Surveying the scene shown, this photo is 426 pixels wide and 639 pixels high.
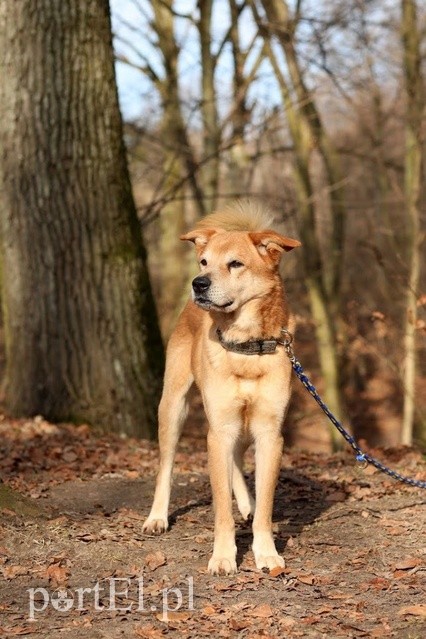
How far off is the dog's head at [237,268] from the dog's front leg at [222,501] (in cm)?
73

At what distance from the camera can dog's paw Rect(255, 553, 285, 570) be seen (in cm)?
486

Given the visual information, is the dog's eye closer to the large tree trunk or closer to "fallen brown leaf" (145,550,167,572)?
"fallen brown leaf" (145,550,167,572)

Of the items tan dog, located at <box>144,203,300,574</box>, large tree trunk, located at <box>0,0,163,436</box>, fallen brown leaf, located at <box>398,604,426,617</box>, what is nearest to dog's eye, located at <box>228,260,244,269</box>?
tan dog, located at <box>144,203,300,574</box>

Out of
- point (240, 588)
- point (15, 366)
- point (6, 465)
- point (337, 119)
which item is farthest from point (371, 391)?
point (240, 588)

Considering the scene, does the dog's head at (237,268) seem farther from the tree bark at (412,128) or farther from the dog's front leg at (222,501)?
the tree bark at (412,128)

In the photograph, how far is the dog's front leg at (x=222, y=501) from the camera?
4.82 meters

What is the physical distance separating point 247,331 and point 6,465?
275cm

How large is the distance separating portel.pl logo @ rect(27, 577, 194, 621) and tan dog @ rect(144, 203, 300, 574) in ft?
1.22

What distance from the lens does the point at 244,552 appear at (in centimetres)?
522

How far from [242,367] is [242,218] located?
106 cm

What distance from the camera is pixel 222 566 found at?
4.79 metres

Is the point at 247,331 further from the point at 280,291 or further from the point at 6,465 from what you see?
the point at 6,465

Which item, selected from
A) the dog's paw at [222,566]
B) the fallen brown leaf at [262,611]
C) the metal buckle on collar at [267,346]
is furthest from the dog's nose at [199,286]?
the fallen brown leaf at [262,611]

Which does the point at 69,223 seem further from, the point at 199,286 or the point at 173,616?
the point at 173,616
